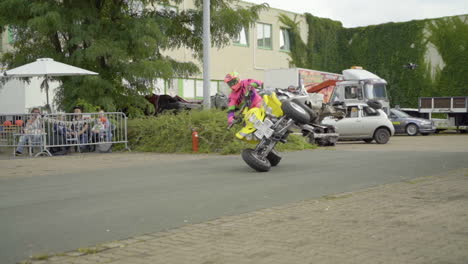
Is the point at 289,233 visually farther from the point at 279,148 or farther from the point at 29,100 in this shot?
the point at 29,100

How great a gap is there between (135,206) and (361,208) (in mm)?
2731

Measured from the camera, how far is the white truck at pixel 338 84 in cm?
3105

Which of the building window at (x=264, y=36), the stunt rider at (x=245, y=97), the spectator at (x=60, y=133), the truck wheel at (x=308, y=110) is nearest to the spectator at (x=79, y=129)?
the spectator at (x=60, y=133)

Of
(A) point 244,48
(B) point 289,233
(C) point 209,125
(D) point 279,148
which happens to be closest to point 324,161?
(D) point 279,148

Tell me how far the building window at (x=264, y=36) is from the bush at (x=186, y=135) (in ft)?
85.5

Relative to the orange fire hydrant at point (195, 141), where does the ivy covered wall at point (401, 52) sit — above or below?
above

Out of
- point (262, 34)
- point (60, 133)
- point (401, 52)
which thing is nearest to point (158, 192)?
point (60, 133)

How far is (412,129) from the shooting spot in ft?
96.9

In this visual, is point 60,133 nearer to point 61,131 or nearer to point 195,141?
point 61,131

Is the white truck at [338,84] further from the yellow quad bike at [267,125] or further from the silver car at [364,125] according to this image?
the yellow quad bike at [267,125]

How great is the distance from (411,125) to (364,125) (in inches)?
315

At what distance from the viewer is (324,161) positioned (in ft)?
42.5

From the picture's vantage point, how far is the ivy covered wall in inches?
1658

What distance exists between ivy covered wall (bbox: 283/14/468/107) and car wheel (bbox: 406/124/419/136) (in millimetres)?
14661
